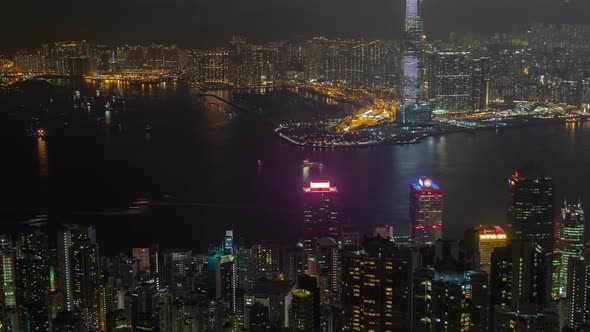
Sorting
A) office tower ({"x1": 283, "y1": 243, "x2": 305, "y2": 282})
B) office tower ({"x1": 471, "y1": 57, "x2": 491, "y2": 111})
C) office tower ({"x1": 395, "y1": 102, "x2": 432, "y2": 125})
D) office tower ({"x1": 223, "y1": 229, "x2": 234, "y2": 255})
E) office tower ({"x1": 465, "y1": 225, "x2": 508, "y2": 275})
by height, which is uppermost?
office tower ({"x1": 471, "y1": 57, "x2": 491, "y2": 111})

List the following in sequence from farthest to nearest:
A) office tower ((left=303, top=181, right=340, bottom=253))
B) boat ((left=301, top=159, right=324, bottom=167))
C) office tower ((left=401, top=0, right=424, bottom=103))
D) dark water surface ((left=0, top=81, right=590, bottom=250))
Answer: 1. office tower ((left=401, top=0, right=424, bottom=103))
2. boat ((left=301, top=159, right=324, bottom=167))
3. dark water surface ((left=0, top=81, right=590, bottom=250))
4. office tower ((left=303, top=181, right=340, bottom=253))

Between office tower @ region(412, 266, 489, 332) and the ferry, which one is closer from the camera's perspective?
office tower @ region(412, 266, 489, 332)

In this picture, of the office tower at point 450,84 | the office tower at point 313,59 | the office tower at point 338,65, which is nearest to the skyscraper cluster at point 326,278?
the office tower at point 450,84

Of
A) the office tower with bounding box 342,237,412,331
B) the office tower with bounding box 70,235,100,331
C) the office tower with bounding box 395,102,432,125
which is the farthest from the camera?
the office tower with bounding box 395,102,432,125

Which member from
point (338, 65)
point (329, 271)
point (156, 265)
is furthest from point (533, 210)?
point (338, 65)

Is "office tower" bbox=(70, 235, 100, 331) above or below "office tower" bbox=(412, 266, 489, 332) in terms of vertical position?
below

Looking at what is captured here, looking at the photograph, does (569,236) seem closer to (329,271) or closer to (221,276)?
(329,271)

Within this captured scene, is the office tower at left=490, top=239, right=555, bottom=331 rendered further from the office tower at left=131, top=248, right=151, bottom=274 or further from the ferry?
the ferry

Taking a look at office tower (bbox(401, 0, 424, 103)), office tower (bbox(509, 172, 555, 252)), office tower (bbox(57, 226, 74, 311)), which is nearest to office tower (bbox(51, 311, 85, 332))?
office tower (bbox(57, 226, 74, 311))
